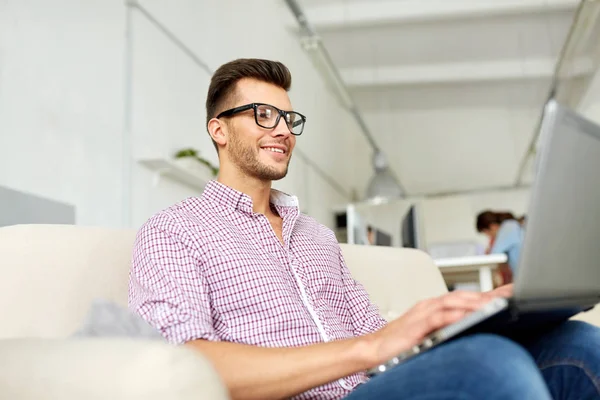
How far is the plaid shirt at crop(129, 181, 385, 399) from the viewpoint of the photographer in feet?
3.53

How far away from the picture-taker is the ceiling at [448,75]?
636 centimetres

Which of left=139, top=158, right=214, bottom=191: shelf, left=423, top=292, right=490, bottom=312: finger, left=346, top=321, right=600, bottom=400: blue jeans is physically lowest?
left=346, top=321, right=600, bottom=400: blue jeans

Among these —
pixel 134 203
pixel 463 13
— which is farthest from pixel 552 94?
pixel 134 203

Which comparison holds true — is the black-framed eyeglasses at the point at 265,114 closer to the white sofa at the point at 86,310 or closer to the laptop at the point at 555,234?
the white sofa at the point at 86,310

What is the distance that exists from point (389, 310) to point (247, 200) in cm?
75

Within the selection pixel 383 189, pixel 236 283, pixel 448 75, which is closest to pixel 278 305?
pixel 236 283

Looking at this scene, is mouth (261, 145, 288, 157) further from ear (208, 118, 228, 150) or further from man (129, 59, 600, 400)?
ear (208, 118, 228, 150)

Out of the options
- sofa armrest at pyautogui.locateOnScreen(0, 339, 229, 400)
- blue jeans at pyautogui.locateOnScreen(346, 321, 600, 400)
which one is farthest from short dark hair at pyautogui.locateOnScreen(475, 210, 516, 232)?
sofa armrest at pyautogui.locateOnScreen(0, 339, 229, 400)

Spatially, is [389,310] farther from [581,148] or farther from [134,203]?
[134,203]

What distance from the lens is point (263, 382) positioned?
36.3 inches

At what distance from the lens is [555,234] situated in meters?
0.78

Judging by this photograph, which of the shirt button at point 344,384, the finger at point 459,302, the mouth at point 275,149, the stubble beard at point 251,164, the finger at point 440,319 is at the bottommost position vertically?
the shirt button at point 344,384

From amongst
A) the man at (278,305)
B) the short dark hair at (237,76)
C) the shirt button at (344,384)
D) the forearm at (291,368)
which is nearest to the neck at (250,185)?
the man at (278,305)

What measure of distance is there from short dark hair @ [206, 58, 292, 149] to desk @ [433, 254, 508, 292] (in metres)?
1.90
